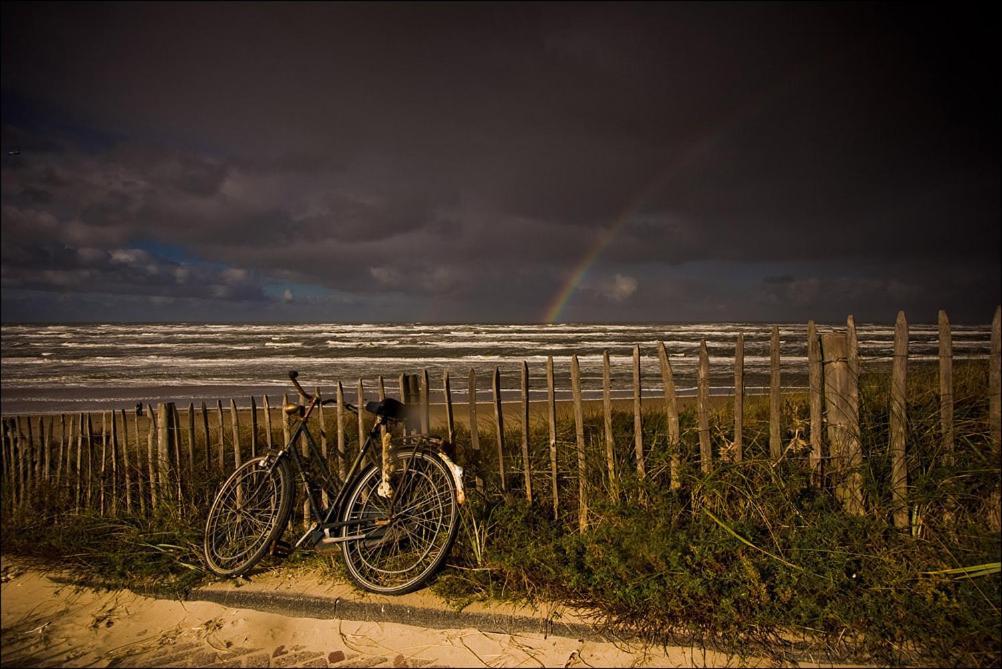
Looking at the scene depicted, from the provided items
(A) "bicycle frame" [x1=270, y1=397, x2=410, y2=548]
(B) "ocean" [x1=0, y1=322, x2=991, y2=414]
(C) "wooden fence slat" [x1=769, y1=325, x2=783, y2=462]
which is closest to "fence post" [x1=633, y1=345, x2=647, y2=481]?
(C) "wooden fence slat" [x1=769, y1=325, x2=783, y2=462]

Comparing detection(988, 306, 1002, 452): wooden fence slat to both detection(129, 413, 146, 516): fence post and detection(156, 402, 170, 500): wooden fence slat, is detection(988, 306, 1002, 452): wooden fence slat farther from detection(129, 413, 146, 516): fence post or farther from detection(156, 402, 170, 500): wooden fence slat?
detection(129, 413, 146, 516): fence post

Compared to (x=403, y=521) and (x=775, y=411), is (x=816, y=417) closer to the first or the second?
(x=775, y=411)

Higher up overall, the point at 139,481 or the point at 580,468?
the point at 580,468

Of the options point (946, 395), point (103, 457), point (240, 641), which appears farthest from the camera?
point (103, 457)

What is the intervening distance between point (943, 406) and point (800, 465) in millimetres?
1056

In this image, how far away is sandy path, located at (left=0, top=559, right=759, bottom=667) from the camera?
340 cm

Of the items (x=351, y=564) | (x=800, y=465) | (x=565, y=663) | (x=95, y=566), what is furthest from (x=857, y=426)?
Result: (x=95, y=566)

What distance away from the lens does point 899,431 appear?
3.94 metres

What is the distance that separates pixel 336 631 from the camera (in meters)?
3.86

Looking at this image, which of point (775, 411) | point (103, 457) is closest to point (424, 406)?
point (775, 411)

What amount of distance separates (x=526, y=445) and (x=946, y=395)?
3162mm

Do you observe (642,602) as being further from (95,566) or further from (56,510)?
(56,510)

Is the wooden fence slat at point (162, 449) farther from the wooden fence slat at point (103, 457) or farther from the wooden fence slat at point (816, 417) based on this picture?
the wooden fence slat at point (816, 417)

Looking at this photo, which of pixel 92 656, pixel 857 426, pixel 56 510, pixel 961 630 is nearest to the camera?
pixel 961 630
